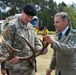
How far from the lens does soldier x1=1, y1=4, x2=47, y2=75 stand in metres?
5.13

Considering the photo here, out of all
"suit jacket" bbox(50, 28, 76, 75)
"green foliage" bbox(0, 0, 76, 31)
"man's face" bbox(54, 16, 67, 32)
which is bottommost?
"green foliage" bbox(0, 0, 76, 31)

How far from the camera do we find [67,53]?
4.75m

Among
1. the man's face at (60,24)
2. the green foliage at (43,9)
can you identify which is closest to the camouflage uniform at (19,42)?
the man's face at (60,24)

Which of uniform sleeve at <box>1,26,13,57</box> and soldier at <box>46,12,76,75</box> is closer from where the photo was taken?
soldier at <box>46,12,76,75</box>

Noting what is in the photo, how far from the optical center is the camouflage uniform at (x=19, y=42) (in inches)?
202

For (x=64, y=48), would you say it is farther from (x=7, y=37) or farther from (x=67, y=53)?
(x=7, y=37)

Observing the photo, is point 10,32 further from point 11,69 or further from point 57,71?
point 57,71

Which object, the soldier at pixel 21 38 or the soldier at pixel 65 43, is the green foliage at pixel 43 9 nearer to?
the soldier at pixel 21 38

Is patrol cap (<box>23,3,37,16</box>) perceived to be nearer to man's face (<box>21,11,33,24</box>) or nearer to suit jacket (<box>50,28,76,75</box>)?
man's face (<box>21,11,33,24</box>)

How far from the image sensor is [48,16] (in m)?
93.1

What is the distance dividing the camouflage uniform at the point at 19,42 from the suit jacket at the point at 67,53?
49cm

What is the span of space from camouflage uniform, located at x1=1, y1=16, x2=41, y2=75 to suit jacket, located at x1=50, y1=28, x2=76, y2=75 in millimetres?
492

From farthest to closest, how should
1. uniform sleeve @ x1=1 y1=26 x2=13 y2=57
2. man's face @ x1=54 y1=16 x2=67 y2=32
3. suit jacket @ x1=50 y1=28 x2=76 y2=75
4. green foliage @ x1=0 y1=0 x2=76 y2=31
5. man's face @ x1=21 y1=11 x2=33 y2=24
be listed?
green foliage @ x1=0 y1=0 x2=76 y2=31
man's face @ x1=21 y1=11 x2=33 y2=24
uniform sleeve @ x1=1 y1=26 x2=13 y2=57
man's face @ x1=54 y1=16 x2=67 y2=32
suit jacket @ x1=50 y1=28 x2=76 y2=75

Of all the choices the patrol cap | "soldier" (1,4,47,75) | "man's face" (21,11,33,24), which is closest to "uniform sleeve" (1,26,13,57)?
"soldier" (1,4,47,75)
